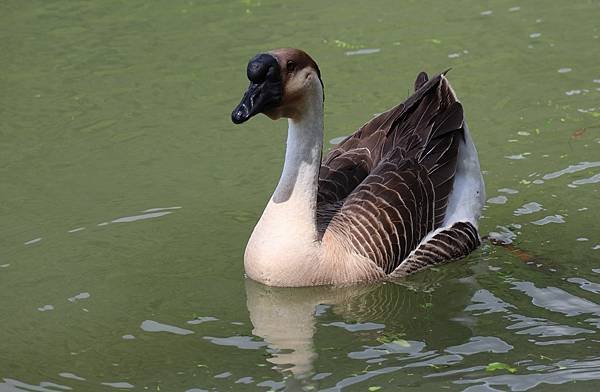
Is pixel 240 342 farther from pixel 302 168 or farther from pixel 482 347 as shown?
pixel 482 347

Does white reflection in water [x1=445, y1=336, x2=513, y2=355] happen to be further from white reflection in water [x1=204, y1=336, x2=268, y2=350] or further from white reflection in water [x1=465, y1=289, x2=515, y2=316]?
white reflection in water [x1=204, y1=336, x2=268, y2=350]

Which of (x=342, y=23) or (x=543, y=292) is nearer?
(x=543, y=292)

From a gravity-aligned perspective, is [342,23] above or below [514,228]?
above

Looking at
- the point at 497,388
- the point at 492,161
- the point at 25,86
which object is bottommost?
the point at 497,388

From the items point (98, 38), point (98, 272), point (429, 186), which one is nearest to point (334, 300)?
point (429, 186)

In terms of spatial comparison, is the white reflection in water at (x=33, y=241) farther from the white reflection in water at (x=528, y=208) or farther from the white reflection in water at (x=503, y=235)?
the white reflection in water at (x=528, y=208)

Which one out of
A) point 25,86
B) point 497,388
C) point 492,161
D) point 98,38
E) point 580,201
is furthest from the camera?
point 98,38

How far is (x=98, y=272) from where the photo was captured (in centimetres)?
864

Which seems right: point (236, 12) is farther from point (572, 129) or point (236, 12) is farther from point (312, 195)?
point (312, 195)

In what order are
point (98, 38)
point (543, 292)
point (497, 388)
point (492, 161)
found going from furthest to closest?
point (98, 38), point (492, 161), point (543, 292), point (497, 388)

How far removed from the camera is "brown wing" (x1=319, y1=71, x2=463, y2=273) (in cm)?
825

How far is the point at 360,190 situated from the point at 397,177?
0.29m

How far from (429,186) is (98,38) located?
21.9ft

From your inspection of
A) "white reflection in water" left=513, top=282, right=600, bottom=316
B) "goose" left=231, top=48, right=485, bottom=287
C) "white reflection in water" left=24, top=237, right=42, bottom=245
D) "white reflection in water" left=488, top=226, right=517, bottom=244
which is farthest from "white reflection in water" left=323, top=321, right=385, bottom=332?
"white reflection in water" left=24, top=237, right=42, bottom=245
